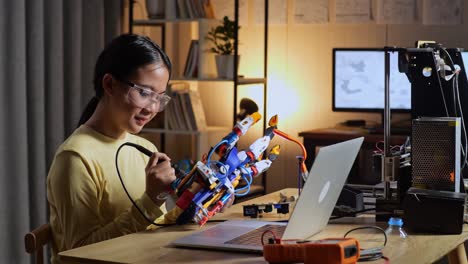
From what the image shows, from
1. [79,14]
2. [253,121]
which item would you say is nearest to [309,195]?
[253,121]

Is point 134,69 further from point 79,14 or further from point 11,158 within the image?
point 79,14

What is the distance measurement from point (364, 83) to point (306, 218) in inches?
92.8

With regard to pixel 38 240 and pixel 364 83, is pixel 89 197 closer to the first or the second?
pixel 38 240

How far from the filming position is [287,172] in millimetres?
4527

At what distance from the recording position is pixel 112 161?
7.36 ft

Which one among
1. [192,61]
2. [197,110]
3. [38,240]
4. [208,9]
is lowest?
[38,240]

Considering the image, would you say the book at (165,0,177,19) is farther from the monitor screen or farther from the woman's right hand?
the woman's right hand

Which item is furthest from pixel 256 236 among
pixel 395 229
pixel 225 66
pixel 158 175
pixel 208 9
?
pixel 208 9

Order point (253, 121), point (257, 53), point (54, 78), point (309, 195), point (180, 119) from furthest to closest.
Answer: point (257, 53)
point (180, 119)
point (54, 78)
point (253, 121)
point (309, 195)

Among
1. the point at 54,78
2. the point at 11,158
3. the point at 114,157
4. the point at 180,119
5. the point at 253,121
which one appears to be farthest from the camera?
the point at 180,119

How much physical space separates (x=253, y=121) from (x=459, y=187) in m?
0.60

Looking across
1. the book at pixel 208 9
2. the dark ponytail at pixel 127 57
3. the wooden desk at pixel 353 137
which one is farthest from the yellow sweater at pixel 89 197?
the book at pixel 208 9

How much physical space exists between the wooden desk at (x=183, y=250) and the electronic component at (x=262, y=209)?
0.16m

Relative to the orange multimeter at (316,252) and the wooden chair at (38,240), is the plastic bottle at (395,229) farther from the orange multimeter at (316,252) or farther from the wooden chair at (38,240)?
the wooden chair at (38,240)
